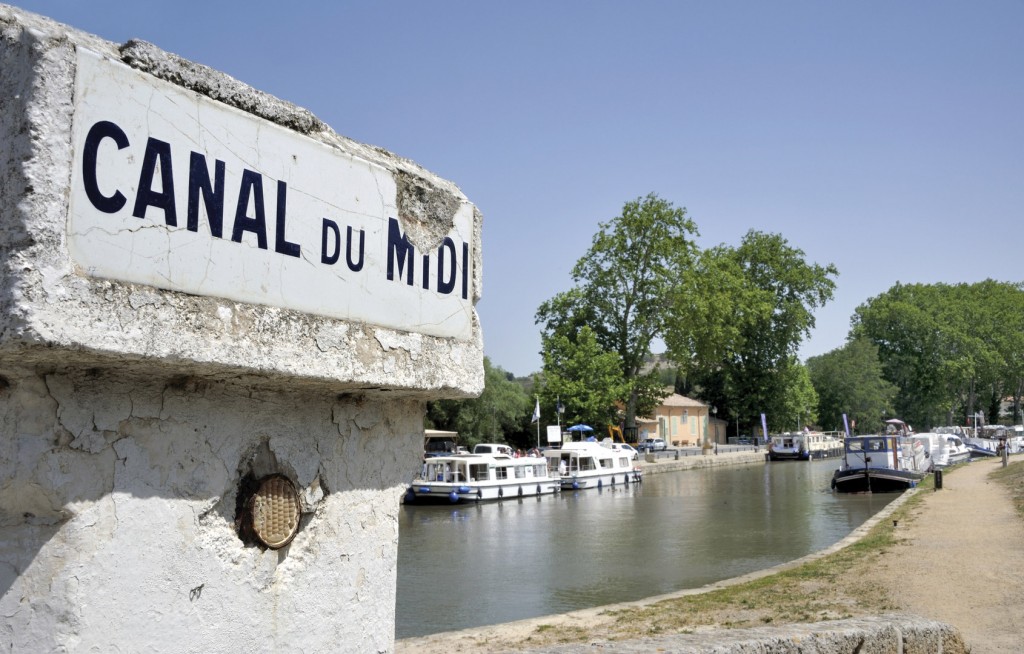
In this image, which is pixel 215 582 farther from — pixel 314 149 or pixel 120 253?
pixel 314 149

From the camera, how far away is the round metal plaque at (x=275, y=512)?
2555mm

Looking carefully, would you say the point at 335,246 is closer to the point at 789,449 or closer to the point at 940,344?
the point at 789,449

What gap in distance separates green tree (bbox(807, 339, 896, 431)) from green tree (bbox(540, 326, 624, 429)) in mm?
35459

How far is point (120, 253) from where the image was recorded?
2.11 metres

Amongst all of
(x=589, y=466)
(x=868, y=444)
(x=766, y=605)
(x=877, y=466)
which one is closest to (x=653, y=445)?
(x=589, y=466)

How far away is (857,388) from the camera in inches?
2913

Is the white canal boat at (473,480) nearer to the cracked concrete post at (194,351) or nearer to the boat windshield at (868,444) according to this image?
the boat windshield at (868,444)

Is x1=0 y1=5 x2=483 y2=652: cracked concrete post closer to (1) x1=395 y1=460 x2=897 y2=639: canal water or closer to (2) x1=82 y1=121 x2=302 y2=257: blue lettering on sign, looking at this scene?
(2) x1=82 y1=121 x2=302 y2=257: blue lettering on sign

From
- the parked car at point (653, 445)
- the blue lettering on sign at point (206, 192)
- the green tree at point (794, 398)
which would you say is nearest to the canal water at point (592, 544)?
the blue lettering on sign at point (206, 192)

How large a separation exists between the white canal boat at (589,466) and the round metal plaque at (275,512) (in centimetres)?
3341

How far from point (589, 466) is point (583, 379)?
924 centimetres

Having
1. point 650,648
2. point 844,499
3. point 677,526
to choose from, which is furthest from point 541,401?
point 650,648

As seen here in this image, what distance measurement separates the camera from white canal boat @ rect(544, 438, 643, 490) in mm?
36094

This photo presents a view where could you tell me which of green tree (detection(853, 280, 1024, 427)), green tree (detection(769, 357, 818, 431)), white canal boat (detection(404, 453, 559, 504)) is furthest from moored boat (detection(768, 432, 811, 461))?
white canal boat (detection(404, 453, 559, 504))
